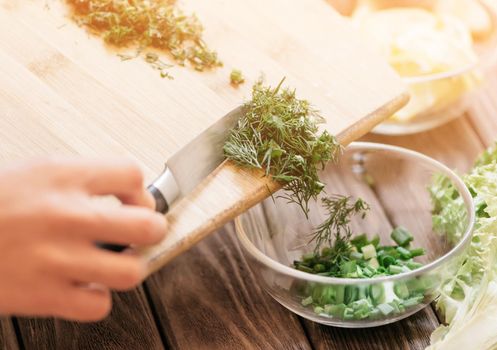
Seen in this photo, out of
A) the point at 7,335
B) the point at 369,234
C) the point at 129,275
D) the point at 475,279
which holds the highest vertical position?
the point at 129,275

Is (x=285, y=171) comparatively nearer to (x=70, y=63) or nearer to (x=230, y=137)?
(x=230, y=137)

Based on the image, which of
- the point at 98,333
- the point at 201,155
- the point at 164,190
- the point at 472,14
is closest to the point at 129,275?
the point at 164,190

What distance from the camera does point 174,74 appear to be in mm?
1580

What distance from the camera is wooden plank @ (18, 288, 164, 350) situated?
1466 millimetres

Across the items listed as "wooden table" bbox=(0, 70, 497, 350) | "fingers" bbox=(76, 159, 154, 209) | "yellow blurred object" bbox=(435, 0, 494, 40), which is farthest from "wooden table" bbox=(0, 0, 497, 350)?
"yellow blurred object" bbox=(435, 0, 494, 40)

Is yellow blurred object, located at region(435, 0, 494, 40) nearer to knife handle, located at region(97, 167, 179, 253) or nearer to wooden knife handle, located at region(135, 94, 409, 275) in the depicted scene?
wooden knife handle, located at region(135, 94, 409, 275)

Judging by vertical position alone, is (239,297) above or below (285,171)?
below

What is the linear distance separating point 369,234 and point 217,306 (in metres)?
0.36

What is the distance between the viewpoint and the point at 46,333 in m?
1.49

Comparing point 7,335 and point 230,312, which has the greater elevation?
point 230,312

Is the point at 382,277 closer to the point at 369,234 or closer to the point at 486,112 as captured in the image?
the point at 369,234

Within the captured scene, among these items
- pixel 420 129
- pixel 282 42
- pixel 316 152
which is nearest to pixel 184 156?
pixel 316 152

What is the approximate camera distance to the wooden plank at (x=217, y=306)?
1.49m

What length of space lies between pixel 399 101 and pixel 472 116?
1.67 ft
